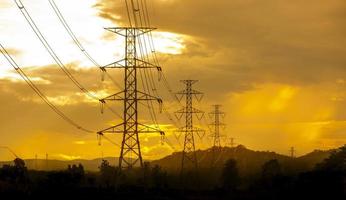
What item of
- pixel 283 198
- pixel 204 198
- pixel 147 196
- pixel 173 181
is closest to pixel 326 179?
pixel 283 198

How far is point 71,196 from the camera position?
73.8m

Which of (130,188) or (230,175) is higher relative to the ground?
(230,175)

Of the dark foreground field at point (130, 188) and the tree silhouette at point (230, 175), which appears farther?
the tree silhouette at point (230, 175)

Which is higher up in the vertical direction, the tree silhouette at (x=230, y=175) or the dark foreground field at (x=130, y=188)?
the tree silhouette at (x=230, y=175)

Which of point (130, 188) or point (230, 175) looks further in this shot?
point (230, 175)

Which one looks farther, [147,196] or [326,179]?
[326,179]

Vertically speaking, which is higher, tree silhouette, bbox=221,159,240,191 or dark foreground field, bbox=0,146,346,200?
tree silhouette, bbox=221,159,240,191

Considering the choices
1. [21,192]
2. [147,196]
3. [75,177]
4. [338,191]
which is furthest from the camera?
[75,177]

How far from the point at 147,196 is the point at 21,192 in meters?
14.2

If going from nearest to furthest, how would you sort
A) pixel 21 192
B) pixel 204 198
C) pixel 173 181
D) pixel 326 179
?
pixel 21 192, pixel 204 198, pixel 326 179, pixel 173 181

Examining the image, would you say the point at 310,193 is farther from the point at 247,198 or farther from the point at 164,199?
the point at 164,199

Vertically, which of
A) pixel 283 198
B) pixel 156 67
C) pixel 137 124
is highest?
pixel 156 67

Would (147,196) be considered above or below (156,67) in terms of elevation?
below

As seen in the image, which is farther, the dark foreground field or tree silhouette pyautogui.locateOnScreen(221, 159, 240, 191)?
tree silhouette pyautogui.locateOnScreen(221, 159, 240, 191)
